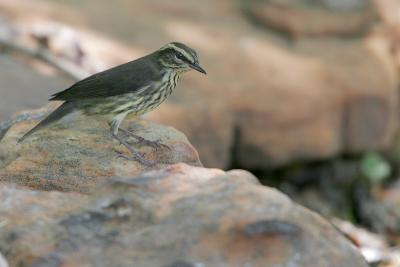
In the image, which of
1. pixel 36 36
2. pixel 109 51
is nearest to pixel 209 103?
pixel 109 51

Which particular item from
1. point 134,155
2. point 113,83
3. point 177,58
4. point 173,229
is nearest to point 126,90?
point 113,83

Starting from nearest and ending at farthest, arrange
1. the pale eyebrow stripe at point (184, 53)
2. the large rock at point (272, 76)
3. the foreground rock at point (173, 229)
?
1. the foreground rock at point (173, 229)
2. the pale eyebrow stripe at point (184, 53)
3. the large rock at point (272, 76)

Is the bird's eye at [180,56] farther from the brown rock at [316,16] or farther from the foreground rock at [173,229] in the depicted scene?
the brown rock at [316,16]

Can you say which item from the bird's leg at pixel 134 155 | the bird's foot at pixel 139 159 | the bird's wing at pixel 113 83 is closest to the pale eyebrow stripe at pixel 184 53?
the bird's wing at pixel 113 83

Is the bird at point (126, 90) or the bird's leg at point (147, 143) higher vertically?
the bird at point (126, 90)

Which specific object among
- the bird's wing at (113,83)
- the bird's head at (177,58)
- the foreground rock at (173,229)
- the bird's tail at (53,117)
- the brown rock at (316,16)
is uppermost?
the brown rock at (316,16)

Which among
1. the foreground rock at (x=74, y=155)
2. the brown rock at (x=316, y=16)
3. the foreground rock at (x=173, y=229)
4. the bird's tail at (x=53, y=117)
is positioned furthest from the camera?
the brown rock at (x=316, y=16)

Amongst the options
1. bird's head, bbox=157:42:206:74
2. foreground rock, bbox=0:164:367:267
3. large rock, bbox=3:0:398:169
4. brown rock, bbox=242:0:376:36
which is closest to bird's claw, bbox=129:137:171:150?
bird's head, bbox=157:42:206:74

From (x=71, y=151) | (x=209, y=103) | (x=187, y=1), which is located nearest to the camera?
(x=71, y=151)

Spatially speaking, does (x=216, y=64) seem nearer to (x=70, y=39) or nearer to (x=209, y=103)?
(x=209, y=103)
